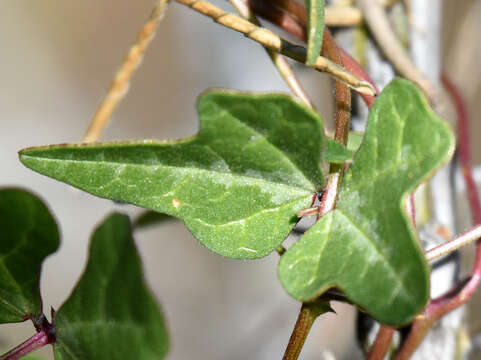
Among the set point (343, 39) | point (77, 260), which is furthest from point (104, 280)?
point (77, 260)

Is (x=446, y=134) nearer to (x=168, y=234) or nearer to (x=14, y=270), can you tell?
(x=14, y=270)

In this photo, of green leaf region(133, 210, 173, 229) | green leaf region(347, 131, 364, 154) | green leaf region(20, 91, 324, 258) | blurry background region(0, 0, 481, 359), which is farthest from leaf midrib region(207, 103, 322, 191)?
blurry background region(0, 0, 481, 359)

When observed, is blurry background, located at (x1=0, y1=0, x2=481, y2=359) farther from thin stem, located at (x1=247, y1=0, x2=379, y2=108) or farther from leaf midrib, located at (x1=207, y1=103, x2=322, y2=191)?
leaf midrib, located at (x1=207, y1=103, x2=322, y2=191)

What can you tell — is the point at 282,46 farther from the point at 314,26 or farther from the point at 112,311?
the point at 112,311

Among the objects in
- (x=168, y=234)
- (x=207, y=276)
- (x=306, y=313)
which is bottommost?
(x=207, y=276)

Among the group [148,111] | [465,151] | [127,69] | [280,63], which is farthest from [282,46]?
[148,111]

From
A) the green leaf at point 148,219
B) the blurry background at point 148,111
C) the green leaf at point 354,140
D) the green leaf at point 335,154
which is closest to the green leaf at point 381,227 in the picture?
the green leaf at point 335,154

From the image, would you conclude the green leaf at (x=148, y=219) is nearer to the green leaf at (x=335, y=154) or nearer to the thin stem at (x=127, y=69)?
the thin stem at (x=127, y=69)
